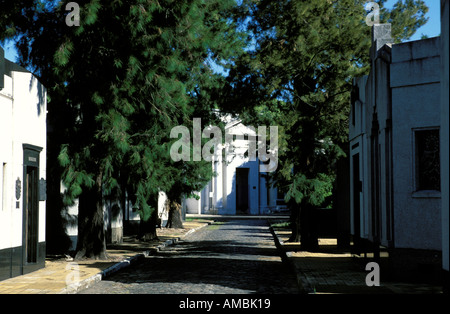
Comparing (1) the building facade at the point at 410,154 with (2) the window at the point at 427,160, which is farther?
(2) the window at the point at 427,160

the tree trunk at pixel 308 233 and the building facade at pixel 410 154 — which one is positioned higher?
the building facade at pixel 410 154

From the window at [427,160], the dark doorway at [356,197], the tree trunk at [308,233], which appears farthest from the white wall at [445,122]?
the tree trunk at [308,233]

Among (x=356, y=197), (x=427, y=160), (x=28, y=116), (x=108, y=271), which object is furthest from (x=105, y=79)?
(x=427, y=160)

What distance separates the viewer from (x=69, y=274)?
44.0 feet

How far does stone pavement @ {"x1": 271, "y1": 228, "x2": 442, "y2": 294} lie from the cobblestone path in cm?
39

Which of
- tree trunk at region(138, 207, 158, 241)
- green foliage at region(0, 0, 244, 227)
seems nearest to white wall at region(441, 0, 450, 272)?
green foliage at region(0, 0, 244, 227)

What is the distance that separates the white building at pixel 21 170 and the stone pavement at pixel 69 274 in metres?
0.50

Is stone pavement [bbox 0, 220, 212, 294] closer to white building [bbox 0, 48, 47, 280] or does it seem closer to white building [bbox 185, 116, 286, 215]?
white building [bbox 0, 48, 47, 280]

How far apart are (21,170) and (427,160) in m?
8.73

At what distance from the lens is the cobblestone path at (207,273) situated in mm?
11602

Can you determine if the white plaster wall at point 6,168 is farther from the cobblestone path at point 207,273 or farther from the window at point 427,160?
the window at point 427,160

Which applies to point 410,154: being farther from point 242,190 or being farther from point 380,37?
point 242,190
